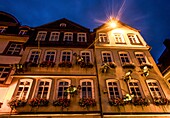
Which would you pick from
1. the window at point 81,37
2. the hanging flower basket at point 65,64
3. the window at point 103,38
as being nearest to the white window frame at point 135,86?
the hanging flower basket at point 65,64

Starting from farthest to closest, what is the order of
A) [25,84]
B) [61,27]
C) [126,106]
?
[61,27] < [25,84] < [126,106]

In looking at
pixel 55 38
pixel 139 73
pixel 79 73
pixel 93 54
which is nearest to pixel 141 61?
pixel 139 73

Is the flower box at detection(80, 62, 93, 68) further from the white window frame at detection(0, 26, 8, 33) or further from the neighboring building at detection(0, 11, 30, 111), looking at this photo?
the white window frame at detection(0, 26, 8, 33)

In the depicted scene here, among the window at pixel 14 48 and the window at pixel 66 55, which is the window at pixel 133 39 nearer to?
Result: the window at pixel 66 55

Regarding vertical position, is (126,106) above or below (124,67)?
below

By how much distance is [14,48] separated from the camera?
17203 millimetres

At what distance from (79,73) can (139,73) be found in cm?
626

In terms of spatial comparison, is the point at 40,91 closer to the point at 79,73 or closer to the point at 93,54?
the point at 79,73

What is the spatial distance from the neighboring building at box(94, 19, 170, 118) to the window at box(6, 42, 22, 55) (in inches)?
352

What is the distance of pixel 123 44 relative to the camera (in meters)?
18.5

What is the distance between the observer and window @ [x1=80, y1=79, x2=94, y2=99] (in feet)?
Answer: 43.5

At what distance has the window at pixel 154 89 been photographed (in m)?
13.8

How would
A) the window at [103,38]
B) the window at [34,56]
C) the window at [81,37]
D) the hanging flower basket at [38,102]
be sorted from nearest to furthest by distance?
the hanging flower basket at [38,102], the window at [34,56], the window at [81,37], the window at [103,38]

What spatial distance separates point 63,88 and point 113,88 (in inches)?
184
